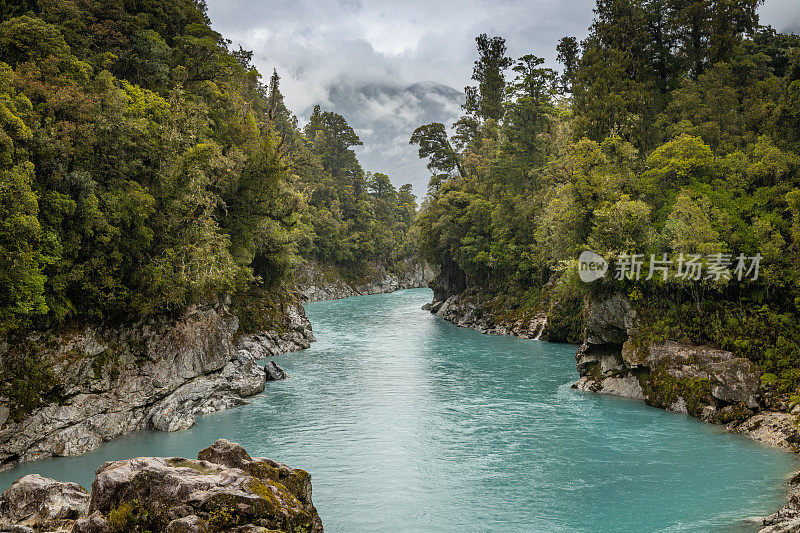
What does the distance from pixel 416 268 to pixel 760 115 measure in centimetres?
9692

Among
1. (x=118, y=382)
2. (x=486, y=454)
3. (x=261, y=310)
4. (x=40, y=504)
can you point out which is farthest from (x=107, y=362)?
(x=261, y=310)

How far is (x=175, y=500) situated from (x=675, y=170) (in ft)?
93.5

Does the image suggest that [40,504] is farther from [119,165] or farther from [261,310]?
[261,310]

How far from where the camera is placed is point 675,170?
27734 millimetres

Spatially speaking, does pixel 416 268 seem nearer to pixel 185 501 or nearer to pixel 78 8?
pixel 78 8

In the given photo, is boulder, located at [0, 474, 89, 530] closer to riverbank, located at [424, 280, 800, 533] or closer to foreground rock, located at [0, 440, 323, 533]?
foreground rock, located at [0, 440, 323, 533]

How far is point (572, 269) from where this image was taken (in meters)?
29.0

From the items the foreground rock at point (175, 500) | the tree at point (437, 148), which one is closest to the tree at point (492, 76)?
the tree at point (437, 148)

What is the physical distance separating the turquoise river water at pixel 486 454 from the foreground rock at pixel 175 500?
388cm

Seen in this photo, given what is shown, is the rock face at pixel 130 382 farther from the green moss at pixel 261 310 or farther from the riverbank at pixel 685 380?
the riverbank at pixel 685 380

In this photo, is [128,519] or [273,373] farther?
[273,373]

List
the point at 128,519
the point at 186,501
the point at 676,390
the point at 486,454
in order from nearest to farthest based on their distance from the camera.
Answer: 1. the point at 128,519
2. the point at 186,501
3. the point at 486,454
4. the point at 676,390

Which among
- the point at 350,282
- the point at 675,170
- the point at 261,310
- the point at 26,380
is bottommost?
the point at 26,380

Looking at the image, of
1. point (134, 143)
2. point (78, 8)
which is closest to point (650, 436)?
point (134, 143)
